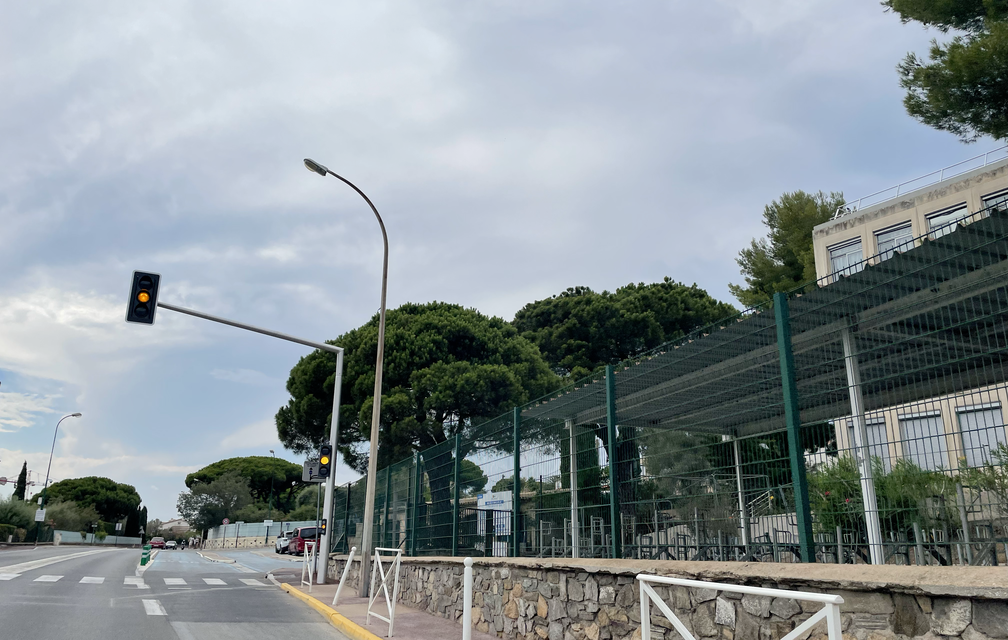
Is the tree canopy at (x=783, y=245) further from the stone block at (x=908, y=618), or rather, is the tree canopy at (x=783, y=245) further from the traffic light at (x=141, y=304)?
the stone block at (x=908, y=618)

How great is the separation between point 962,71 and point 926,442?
13095 millimetres

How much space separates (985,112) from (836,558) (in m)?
13.4

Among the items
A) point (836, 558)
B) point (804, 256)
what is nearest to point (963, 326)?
point (836, 558)

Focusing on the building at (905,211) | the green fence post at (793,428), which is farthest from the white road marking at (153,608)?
the building at (905,211)

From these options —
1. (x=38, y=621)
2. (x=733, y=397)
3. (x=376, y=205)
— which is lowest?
(x=38, y=621)

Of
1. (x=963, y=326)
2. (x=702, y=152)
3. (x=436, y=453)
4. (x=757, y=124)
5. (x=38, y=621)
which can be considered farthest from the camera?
(x=702, y=152)

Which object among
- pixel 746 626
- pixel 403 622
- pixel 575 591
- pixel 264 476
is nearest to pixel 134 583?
pixel 403 622

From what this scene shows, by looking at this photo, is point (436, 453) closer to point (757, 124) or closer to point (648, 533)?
point (648, 533)

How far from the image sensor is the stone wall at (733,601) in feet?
13.2

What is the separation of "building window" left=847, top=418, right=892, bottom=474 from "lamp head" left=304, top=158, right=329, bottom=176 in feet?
39.8

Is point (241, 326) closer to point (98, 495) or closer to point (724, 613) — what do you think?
point (724, 613)

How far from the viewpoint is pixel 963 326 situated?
5.07 metres

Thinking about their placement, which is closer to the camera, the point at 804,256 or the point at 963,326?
the point at 963,326

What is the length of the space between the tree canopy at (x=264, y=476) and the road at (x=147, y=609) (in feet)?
222
